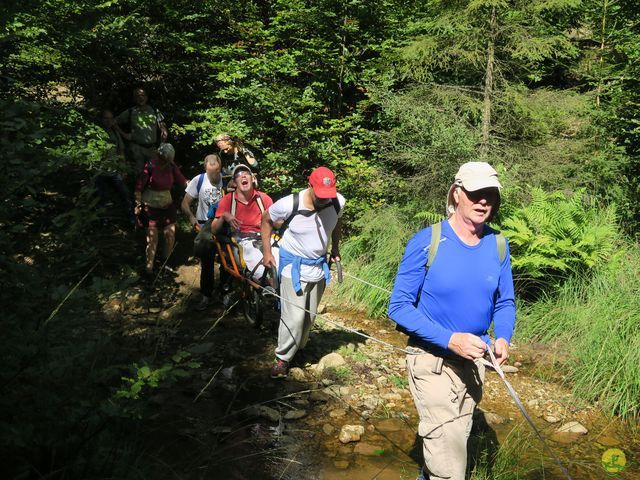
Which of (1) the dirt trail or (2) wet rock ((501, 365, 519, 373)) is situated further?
(2) wet rock ((501, 365, 519, 373))

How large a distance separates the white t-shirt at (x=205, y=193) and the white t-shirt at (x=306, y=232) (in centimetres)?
252

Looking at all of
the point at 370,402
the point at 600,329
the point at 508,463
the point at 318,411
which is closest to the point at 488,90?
the point at 600,329

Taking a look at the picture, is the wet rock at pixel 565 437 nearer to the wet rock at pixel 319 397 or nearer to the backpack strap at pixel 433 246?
the wet rock at pixel 319 397

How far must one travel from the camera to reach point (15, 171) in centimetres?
305

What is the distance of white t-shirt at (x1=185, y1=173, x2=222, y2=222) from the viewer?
7.99 meters

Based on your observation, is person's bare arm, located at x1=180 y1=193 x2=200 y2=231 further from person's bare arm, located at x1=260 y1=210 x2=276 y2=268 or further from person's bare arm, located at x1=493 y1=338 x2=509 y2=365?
person's bare arm, located at x1=493 y1=338 x2=509 y2=365

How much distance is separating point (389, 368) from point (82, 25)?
5.62 m

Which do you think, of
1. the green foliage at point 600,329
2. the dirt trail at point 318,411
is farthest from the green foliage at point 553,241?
the dirt trail at point 318,411

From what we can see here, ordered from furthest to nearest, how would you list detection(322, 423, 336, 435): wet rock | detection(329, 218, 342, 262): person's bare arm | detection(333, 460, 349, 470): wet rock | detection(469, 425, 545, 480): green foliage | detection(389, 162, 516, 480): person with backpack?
1. detection(329, 218, 342, 262): person's bare arm
2. detection(322, 423, 336, 435): wet rock
3. detection(333, 460, 349, 470): wet rock
4. detection(469, 425, 545, 480): green foliage
5. detection(389, 162, 516, 480): person with backpack

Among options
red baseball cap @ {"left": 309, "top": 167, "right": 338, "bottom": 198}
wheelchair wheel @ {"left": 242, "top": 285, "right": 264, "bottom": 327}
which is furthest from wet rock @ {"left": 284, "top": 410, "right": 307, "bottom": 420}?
red baseball cap @ {"left": 309, "top": 167, "right": 338, "bottom": 198}

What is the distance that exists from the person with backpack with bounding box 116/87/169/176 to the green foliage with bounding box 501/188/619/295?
20.2ft

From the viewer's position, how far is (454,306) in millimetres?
3305

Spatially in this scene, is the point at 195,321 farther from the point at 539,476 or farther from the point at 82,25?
the point at 539,476

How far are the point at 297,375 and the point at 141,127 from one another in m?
5.85
